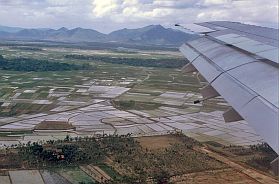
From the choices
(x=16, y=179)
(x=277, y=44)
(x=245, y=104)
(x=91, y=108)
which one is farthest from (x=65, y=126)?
(x=245, y=104)

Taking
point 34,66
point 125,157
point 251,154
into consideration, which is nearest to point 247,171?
point 251,154

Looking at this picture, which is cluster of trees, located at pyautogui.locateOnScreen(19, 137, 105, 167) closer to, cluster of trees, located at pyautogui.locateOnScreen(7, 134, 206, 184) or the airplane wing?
cluster of trees, located at pyautogui.locateOnScreen(7, 134, 206, 184)

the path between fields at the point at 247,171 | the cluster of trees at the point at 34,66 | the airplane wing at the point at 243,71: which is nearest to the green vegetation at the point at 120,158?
the path between fields at the point at 247,171

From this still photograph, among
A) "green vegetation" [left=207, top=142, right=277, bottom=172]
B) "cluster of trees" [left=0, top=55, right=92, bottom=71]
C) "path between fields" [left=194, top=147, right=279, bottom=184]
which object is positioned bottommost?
"green vegetation" [left=207, top=142, right=277, bottom=172]

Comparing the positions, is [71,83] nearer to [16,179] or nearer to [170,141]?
[170,141]

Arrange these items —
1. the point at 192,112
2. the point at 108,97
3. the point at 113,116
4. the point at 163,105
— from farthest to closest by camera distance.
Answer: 1. the point at 108,97
2. the point at 163,105
3. the point at 192,112
4. the point at 113,116

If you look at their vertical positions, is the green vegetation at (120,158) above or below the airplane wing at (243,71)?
below

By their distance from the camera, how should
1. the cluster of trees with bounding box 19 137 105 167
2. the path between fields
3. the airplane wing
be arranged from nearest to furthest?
1. the airplane wing
2. the path between fields
3. the cluster of trees with bounding box 19 137 105 167

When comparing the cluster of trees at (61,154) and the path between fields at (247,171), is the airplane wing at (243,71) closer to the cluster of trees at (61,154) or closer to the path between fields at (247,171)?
the path between fields at (247,171)

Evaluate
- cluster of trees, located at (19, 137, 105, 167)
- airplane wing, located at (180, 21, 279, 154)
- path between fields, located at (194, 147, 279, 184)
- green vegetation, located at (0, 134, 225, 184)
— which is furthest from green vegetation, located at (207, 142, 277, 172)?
airplane wing, located at (180, 21, 279, 154)
